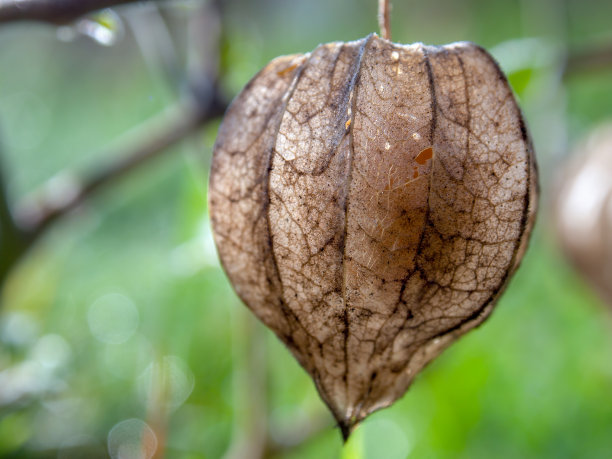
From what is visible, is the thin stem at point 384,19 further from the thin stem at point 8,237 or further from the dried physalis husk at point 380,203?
the thin stem at point 8,237

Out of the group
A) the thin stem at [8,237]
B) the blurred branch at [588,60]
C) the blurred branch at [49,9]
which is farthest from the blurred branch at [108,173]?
the blurred branch at [588,60]

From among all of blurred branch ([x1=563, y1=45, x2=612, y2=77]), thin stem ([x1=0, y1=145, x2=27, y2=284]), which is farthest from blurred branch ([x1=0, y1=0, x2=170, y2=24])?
blurred branch ([x1=563, y1=45, x2=612, y2=77])

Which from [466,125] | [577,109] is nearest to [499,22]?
[577,109]

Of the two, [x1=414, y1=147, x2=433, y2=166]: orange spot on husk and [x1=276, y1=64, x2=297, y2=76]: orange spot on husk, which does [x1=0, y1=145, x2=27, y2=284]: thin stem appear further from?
[x1=414, y1=147, x2=433, y2=166]: orange spot on husk

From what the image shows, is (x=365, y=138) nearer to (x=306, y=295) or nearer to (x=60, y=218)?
A: (x=306, y=295)

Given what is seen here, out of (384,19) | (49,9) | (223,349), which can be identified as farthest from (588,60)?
(223,349)

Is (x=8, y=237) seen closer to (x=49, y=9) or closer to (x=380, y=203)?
(x=49, y=9)
